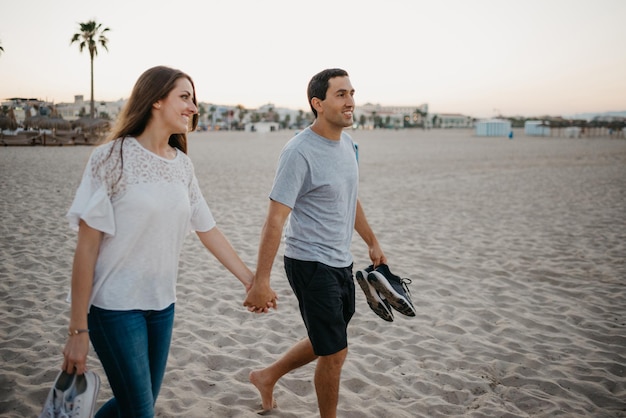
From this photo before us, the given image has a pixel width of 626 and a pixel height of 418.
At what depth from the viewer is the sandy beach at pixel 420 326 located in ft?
10.1

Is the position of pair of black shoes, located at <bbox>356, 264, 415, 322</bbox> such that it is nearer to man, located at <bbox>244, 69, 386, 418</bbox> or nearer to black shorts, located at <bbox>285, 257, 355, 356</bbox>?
man, located at <bbox>244, 69, 386, 418</bbox>

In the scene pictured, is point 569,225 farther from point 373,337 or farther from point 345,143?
point 345,143

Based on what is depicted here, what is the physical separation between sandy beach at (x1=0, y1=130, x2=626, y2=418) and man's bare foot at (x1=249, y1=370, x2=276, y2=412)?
0.24 feet

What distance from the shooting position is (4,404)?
2859mm

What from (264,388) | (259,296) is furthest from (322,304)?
(264,388)

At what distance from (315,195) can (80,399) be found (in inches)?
53.2

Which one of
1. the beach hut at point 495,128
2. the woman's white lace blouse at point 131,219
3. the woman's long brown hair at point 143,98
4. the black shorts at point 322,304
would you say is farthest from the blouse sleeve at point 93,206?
the beach hut at point 495,128

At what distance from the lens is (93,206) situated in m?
1.57

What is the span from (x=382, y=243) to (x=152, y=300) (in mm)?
5758

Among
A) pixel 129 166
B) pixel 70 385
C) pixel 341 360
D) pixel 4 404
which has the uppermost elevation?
pixel 129 166

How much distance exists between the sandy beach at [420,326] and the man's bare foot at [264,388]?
0.24 ft

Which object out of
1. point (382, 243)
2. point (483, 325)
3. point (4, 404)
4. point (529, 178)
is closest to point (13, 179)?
point (382, 243)

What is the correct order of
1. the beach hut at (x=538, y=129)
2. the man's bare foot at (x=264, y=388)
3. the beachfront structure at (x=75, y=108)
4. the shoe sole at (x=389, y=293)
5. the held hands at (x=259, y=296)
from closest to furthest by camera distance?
the held hands at (x=259, y=296)
the shoe sole at (x=389, y=293)
the man's bare foot at (x=264, y=388)
the beachfront structure at (x=75, y=108)
the beach hut at (x=538, y=129)

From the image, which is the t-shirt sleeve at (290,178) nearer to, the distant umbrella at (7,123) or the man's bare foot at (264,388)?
the man's bare foot at (264,388)
